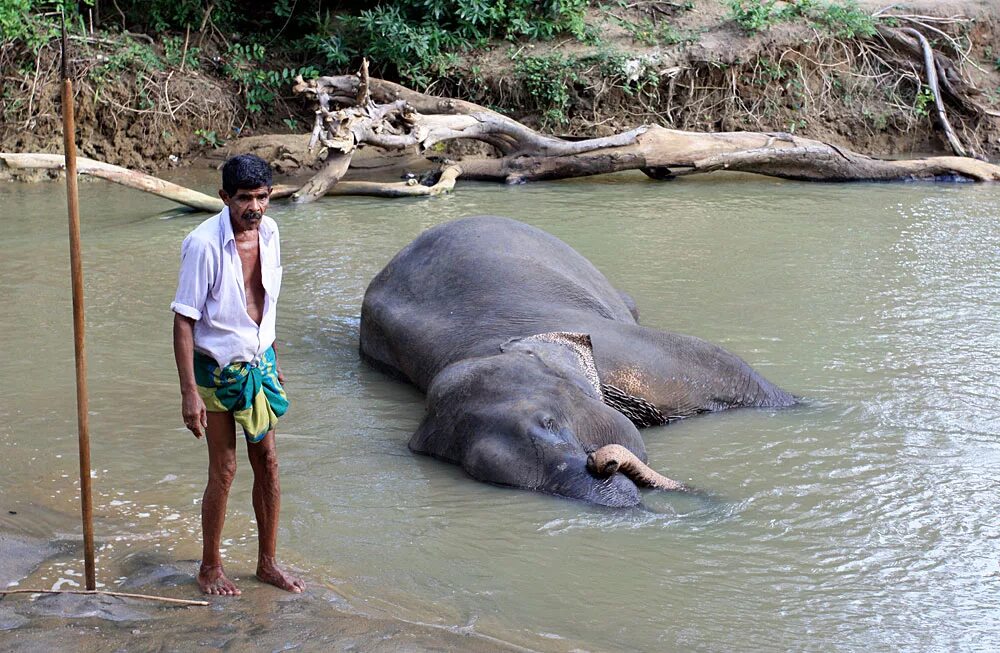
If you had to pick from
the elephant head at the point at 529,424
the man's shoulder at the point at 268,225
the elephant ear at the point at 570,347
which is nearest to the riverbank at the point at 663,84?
the elephant ear at the point at 570,347

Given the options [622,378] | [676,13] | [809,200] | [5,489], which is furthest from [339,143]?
[5,489]

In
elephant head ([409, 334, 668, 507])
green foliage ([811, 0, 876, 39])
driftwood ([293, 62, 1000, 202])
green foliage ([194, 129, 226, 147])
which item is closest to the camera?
elephant head ([409, 334, 668, 507])

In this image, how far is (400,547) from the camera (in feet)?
14.9

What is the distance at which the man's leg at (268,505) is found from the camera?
4020mm

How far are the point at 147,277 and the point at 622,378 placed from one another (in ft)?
15.9

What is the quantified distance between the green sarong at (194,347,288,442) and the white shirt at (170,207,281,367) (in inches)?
1.5

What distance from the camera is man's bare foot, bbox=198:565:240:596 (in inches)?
155

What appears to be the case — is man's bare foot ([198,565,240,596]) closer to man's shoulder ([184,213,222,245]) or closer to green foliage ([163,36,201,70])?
man's shoulder ([184,213,222,245])

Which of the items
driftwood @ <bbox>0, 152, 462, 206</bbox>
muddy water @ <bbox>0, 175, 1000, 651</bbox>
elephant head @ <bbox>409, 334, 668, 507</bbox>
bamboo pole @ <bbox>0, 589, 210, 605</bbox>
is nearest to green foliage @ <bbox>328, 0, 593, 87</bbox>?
driftwood @ <bbox>0, 152, 462, 206</bbox>

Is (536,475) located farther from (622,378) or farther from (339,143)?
(339,143)

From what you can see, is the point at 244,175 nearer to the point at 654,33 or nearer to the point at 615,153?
the point at 615,153

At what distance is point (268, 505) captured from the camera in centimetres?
404

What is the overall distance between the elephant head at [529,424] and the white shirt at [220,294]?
1.57 meters

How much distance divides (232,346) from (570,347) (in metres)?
2.59
